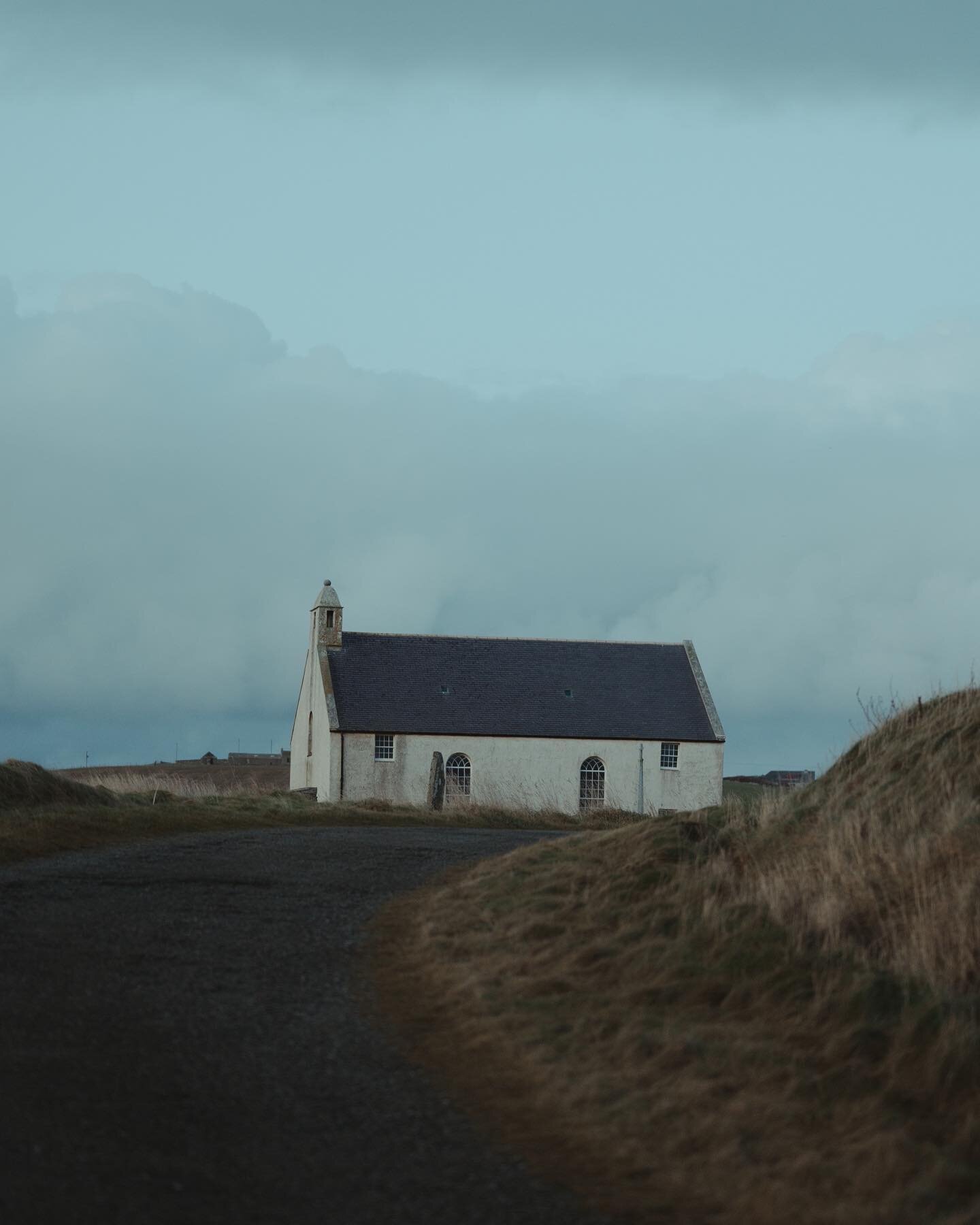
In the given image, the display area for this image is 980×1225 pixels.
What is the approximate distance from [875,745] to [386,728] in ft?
120

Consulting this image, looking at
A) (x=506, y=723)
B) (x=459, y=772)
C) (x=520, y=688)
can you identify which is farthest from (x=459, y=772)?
(x=520, y=688)

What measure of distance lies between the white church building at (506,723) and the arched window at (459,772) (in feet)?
0.17

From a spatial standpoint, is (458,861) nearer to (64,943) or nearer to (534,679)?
(64,943)

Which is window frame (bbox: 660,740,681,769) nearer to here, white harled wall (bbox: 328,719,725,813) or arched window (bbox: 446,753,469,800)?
white harled wall (bbox: 328,719,725,813)

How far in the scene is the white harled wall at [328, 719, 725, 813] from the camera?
51375mm

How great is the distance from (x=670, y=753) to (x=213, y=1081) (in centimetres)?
4600

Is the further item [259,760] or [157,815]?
[259,760]

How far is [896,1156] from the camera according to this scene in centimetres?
696

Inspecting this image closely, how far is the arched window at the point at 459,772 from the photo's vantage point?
51.9 metres

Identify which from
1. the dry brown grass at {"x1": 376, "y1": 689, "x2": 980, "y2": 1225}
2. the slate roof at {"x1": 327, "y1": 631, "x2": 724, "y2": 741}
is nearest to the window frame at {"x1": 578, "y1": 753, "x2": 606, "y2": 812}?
the slate roof at {"x1": 327, "y1": 631, "x2": 724, "y2": 741}

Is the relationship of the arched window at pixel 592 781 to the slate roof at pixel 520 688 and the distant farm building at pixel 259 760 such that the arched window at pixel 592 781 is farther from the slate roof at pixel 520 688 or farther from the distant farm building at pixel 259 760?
the distant farm building at pixel 259 760

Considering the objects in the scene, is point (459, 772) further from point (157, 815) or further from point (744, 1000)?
point (744, 1000)

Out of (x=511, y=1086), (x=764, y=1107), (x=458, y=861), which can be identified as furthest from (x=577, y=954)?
(x=458, y=861)

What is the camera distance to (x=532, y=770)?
52.7 meters
